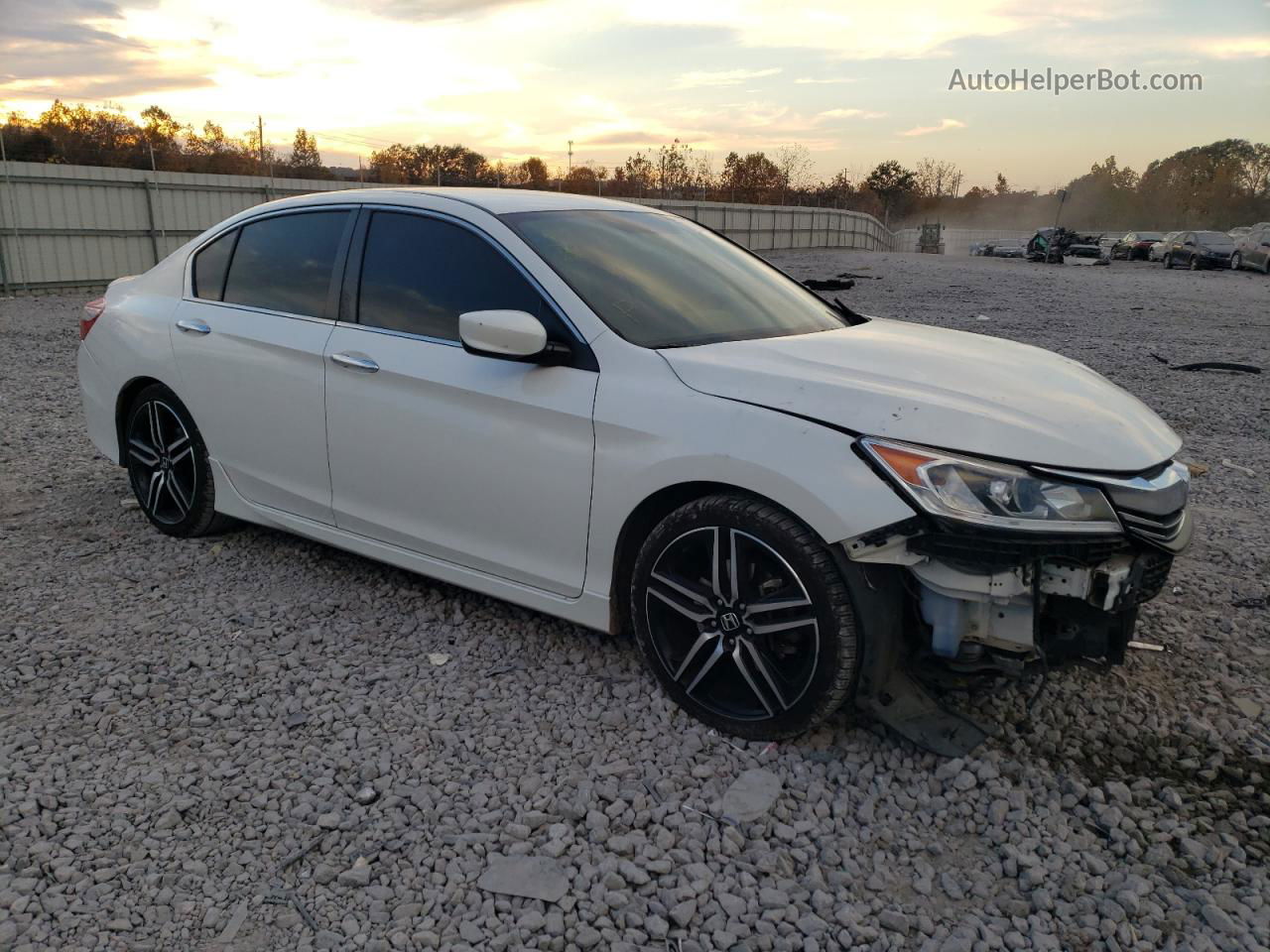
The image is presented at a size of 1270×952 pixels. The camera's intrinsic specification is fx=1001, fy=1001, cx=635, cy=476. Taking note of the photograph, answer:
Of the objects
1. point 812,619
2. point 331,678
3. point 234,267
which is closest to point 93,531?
point 234,267

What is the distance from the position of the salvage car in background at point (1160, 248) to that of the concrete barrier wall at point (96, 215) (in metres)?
26.1

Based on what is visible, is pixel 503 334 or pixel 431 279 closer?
pixel 503 334

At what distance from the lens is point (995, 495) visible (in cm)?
271

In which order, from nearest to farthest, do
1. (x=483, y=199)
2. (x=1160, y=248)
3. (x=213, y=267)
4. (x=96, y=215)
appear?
(x=483, y=199) → (x=213, y=267) → (x=96, y=215) → (x=1160, y=248)

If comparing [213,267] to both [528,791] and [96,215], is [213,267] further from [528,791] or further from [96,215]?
[96,215]

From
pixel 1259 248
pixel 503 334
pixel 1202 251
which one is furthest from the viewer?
pixel 1202 251

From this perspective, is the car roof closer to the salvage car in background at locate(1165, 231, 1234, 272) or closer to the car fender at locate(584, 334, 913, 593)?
the car fender at locate(584, 334, 913, 593)

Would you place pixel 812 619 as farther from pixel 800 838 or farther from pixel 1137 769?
pixel 1137 769

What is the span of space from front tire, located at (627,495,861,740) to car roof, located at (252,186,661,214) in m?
1.54

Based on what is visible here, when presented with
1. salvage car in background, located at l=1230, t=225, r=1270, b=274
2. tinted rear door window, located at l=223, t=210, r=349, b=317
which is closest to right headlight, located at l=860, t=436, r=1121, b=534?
tinted rear door window, located at l=223, t=210, r=349, b=317

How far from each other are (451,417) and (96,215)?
2004cm

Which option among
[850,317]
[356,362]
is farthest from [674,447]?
[850,317]

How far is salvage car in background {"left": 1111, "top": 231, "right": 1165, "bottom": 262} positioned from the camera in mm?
44062

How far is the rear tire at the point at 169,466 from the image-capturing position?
15.5 feet
